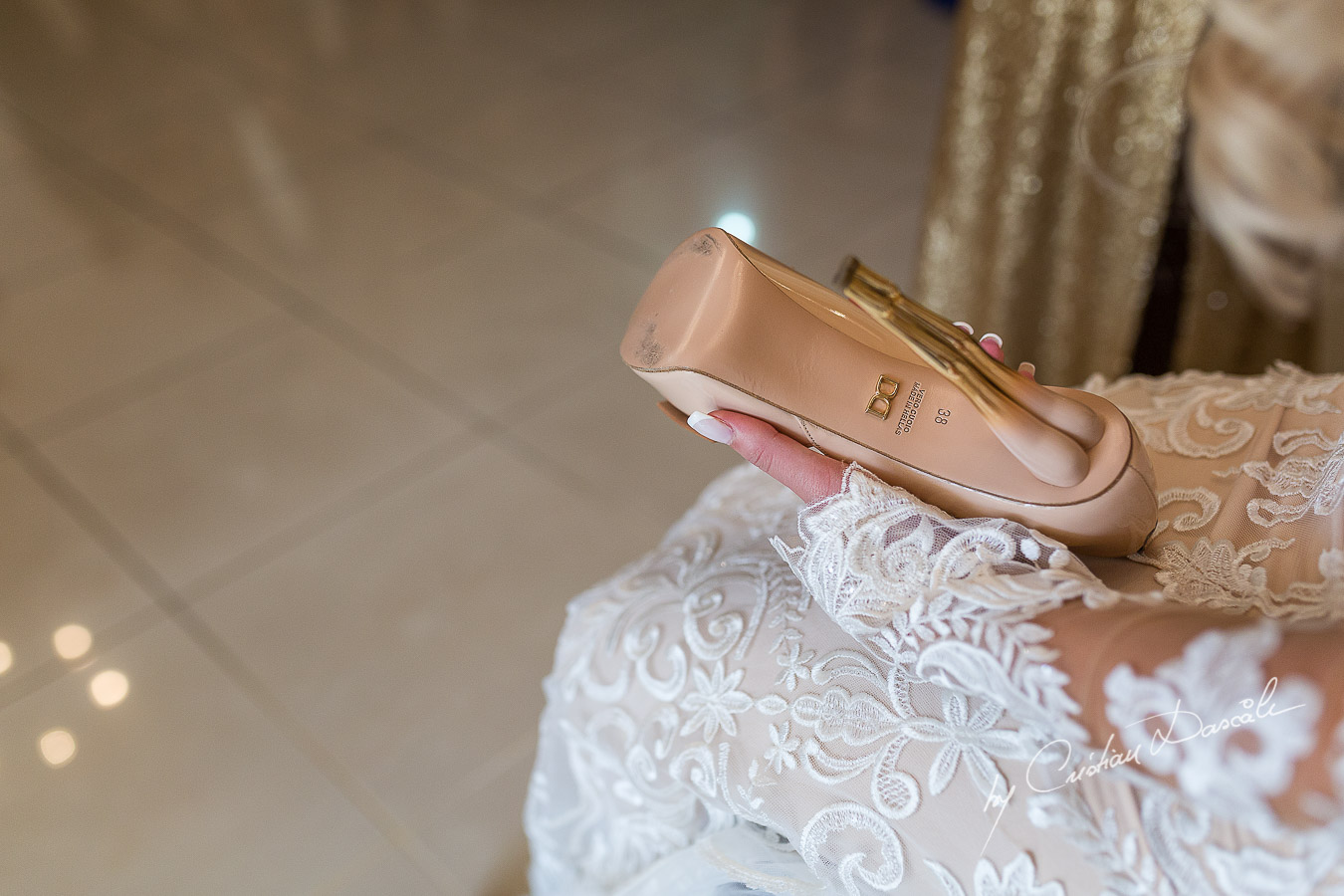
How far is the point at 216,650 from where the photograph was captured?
124 cm

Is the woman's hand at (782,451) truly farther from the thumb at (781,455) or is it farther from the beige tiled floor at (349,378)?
the beige tiled floor at (349,378)

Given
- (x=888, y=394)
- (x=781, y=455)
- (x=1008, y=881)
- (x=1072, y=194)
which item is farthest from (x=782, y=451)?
(x=1072, y=194)

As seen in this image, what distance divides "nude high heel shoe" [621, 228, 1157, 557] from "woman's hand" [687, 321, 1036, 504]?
25mm

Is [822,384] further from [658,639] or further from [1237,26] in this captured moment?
[1237,26]

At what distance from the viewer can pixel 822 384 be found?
71 cm

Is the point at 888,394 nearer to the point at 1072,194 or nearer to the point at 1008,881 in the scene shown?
the point at 1008,881

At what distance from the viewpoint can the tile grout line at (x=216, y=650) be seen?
1.05 metres

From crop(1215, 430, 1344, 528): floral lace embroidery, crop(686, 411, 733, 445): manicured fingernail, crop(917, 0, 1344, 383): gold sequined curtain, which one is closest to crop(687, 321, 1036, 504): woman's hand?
crop(686, 411, 733, 445): manicured fingernail

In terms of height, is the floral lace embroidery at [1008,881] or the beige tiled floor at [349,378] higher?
the floral lace embroidery at [1008,881]

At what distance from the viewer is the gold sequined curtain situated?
3.99 ft

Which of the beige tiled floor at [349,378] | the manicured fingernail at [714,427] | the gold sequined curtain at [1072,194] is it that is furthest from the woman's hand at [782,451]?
the gold sequined curtain at [1072,194]

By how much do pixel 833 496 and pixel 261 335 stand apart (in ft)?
4.87

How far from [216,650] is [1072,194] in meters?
1.36

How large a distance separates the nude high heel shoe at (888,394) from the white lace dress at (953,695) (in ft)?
0.20
